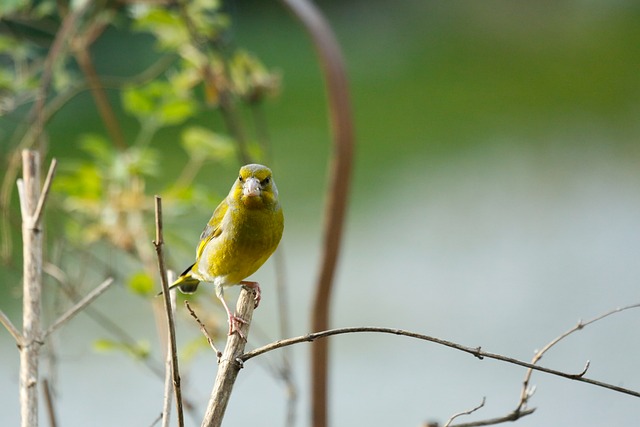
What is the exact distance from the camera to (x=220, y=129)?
5.79 metres

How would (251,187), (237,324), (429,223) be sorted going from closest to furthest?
(237,324) → (251,187) → (429,223)

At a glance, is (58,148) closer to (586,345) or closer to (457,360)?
(457,360)

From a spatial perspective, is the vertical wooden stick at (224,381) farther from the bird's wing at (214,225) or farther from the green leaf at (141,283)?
the green leaf at (141,283)

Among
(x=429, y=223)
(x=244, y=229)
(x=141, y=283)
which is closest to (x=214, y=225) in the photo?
(x=244, y=229)

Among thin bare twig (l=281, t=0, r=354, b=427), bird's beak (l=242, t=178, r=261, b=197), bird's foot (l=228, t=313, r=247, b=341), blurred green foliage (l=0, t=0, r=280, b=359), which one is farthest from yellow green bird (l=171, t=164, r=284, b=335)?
blurred green foliage (l=0, t=0, r=280, b=359)

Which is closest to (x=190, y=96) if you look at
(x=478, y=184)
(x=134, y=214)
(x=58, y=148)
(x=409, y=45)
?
(x=134, y=214)

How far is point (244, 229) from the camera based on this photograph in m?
0.92

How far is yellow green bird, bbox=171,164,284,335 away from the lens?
0.87m

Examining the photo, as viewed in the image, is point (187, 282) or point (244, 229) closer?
point (244, 229)

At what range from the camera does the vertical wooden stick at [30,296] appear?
2.33 ft

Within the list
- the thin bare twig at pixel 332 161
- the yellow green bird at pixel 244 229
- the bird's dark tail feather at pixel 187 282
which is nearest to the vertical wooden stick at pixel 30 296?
the yellow green bird at pixel 244 229

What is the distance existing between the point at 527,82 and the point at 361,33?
7.46ft

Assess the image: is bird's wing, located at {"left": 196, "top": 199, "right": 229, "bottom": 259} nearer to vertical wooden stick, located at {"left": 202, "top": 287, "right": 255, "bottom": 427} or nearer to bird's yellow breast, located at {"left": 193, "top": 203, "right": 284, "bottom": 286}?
bird's yellow breast, located at {"left": 193, "top": 203, "right": 284, "bottom": 286}

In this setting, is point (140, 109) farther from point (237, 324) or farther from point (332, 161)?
point (237, 324)
